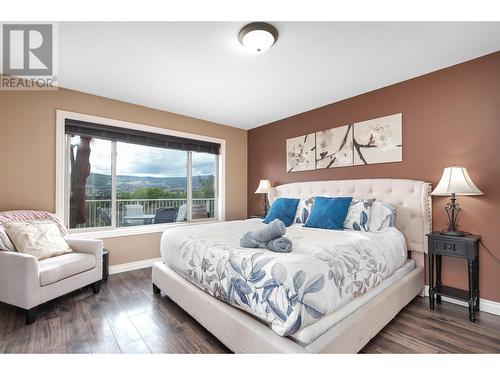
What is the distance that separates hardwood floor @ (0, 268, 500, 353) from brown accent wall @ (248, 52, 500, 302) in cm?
59

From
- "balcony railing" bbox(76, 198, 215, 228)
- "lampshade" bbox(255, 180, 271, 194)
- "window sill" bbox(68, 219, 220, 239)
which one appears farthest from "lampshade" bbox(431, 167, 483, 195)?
"window sill" bbox(68, 219, 220, 239)

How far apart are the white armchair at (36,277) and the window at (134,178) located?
1034 mm

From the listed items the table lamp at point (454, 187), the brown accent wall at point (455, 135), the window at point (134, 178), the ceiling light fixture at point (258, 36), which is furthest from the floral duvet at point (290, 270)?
the window at point (134, 178)

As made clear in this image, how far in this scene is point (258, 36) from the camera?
6.35 feet

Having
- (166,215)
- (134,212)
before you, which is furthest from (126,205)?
(166,215)

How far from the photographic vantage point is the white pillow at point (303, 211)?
3.17 m

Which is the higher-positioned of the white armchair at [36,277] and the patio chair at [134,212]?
the patio chair at [134,212]

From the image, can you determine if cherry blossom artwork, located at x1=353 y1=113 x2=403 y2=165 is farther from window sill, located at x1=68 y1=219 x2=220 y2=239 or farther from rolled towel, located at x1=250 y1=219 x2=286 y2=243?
window sill, located at x1=68 y1=219 x2=220 y2=239

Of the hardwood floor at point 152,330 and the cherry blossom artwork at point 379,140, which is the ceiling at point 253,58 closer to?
the cherry blossom artwork at point 379,140

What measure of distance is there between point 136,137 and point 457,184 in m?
3.96

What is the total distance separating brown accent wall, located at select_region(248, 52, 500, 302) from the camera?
2275 millimetres

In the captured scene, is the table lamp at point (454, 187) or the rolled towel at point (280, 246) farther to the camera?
the table lamp at point (454, 187)

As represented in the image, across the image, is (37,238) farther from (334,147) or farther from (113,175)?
(334,147)
